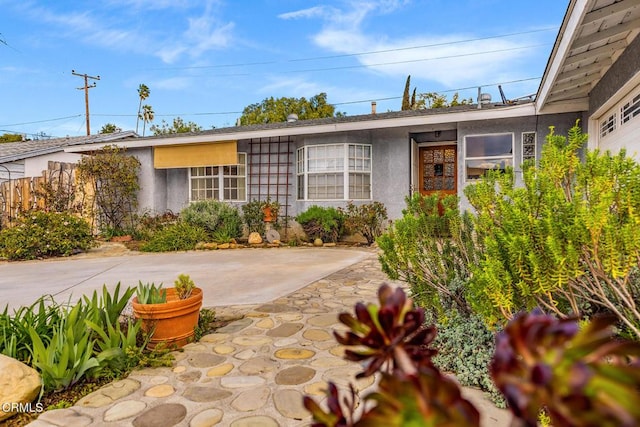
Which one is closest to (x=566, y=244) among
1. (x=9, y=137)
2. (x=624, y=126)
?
(x=624, y=126)

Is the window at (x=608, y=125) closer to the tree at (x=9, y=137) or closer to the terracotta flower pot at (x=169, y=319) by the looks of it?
the terracotta flower pot at (x=169, y=319)

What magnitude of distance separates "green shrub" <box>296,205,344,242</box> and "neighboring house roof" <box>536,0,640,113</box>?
4.99 meters

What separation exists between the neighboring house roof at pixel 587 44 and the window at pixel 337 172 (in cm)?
438

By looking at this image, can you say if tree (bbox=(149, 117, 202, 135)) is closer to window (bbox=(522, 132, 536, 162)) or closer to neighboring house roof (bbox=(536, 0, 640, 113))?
window (bbox=(522, 132, 536, 162))

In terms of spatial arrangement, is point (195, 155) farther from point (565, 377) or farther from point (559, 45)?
point (565, 377)

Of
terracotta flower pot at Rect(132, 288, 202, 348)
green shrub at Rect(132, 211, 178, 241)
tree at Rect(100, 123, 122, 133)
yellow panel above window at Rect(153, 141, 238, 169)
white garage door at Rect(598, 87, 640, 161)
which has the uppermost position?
tree at Rect(100, 123, 122, 133)

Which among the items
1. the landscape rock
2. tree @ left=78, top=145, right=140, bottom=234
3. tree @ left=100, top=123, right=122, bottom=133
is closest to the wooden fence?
tree @ left=78, top=145, right=140, bottom=234

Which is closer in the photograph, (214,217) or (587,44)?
(587,44)

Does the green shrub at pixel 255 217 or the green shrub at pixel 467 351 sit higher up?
the green shrub at pixel 255 217

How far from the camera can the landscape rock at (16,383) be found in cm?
209

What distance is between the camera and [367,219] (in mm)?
9078

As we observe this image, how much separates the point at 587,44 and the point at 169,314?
5.22 metres

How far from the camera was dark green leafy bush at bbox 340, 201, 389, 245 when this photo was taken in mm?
9086

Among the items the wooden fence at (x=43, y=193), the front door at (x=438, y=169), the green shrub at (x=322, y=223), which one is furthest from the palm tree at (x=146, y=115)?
the front door at (x=438, y=169)
